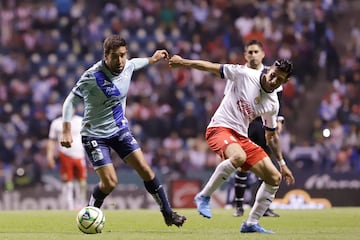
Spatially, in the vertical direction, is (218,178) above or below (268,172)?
below

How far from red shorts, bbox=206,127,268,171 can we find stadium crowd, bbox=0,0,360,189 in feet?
31.5

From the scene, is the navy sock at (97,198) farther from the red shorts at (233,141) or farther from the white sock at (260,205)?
the white sock at (260,205)

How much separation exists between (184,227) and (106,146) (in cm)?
159

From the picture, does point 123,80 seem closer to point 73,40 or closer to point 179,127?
point 179,127

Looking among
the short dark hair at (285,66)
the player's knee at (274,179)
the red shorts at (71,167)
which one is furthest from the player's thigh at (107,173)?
the red shorts at (71,167)

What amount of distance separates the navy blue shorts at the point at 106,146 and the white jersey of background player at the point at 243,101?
1095mm

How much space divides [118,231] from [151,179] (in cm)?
71

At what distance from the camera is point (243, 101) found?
1096cm

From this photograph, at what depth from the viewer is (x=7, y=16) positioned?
2708cm

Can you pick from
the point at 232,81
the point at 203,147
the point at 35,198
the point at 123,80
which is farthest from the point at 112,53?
the point at 203,147

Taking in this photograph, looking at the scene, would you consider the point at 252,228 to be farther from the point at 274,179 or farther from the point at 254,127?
the point at 254,127

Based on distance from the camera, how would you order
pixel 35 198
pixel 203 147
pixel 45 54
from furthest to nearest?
1. pixel 45 54
2. pixel 203 147
3. pixel 35 198

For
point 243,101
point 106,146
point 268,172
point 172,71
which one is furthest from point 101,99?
point 172,71

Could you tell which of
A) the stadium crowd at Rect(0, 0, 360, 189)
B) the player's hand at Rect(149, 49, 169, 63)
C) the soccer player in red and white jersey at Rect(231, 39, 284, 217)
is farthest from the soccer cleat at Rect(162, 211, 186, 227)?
the stadium crowd at Rect(0, 0, 360, 189)
